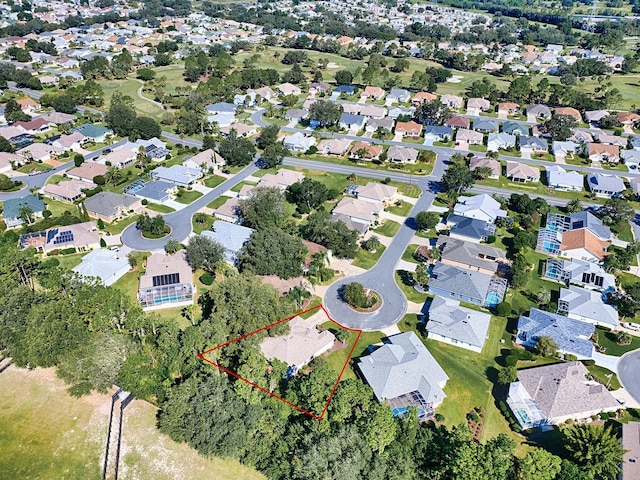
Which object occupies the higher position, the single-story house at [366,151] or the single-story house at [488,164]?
the single-story house at [488,164]

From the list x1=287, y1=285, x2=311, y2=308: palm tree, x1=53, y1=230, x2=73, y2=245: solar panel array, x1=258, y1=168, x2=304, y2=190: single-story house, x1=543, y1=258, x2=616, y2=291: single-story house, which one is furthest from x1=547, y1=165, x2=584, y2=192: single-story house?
x1=53, y1=230, x2=73, y2=245: solar panel array

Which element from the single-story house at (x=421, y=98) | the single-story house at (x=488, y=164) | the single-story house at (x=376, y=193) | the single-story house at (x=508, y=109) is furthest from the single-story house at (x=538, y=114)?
the single-story house at (x=376, y=193)

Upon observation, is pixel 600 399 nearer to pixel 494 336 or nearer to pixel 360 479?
pixel 494 336

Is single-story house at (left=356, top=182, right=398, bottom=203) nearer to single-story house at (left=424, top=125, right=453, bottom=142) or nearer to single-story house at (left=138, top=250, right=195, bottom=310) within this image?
single-story house at (left=424, top=125, right=453, bottom=142)

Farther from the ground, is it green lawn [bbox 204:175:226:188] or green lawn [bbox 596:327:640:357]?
green lawn [bbox 596:327:640:357]

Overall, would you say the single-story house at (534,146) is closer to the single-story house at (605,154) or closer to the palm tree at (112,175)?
the single-story house at (605,154)

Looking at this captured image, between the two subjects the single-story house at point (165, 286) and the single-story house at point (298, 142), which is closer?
the single-story house at point (165, 286)

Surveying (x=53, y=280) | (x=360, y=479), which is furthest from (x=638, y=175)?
(x=53, y=280)
